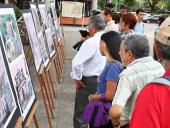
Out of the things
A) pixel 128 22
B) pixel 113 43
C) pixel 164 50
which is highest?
pixel 164 50

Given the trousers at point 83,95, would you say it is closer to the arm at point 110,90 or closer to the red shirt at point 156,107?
the arm at point 110,90

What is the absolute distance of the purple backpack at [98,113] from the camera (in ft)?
13.6

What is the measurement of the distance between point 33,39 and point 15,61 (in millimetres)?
1763

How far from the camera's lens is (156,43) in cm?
203

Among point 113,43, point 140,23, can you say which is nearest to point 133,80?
point 113,43

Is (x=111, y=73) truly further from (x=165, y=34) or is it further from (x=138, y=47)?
(x=165, y=34)

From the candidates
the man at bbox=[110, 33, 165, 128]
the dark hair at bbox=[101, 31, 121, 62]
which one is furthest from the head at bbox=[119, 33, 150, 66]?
the dark hair at bbox=[101, 31, 121, 62]

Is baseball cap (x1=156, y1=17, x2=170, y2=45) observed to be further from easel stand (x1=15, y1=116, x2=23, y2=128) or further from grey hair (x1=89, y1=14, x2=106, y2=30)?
grey hair (x1=89, y1=14, x2=106, y2=30)

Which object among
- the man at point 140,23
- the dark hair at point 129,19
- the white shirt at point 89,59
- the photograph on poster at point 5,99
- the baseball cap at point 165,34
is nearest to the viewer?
the baseball cap at point 165,34

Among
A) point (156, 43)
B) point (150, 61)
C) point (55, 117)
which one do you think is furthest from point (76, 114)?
point (156, 43)

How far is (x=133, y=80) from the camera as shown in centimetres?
323

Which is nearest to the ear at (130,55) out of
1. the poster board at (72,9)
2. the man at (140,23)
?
the man at (140,23)

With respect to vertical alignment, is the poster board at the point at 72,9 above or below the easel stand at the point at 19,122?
below

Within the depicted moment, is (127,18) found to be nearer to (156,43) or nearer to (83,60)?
(83,60)
